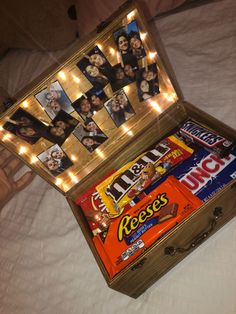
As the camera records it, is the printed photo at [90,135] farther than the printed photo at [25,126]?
Yes

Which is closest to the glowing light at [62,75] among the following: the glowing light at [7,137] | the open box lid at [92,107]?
the open box lid at [92,107]

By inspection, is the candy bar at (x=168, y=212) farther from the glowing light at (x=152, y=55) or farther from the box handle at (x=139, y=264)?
the glowing light at (x=152, y=55)

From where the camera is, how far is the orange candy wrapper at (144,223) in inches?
28.8

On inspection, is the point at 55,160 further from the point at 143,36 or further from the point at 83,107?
the point at 143,36

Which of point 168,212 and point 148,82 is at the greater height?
point 148,82

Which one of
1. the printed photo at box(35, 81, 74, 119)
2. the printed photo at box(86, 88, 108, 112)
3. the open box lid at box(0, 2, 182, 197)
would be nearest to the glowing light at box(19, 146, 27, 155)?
the open box lid at box(0, 2, 182, 197)

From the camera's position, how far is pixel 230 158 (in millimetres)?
774

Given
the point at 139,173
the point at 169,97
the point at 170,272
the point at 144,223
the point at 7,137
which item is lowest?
the point at 170,272

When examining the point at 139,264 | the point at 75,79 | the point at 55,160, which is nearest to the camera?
the point at 139,264

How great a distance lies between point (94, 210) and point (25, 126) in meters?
0.31

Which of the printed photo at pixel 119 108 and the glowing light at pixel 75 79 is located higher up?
the glowing light at pixel 75 79

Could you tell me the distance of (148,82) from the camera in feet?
2.85

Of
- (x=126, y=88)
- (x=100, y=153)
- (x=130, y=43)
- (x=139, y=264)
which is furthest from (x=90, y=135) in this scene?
(x=139, y=264)

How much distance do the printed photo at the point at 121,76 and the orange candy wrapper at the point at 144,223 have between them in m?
0.29
